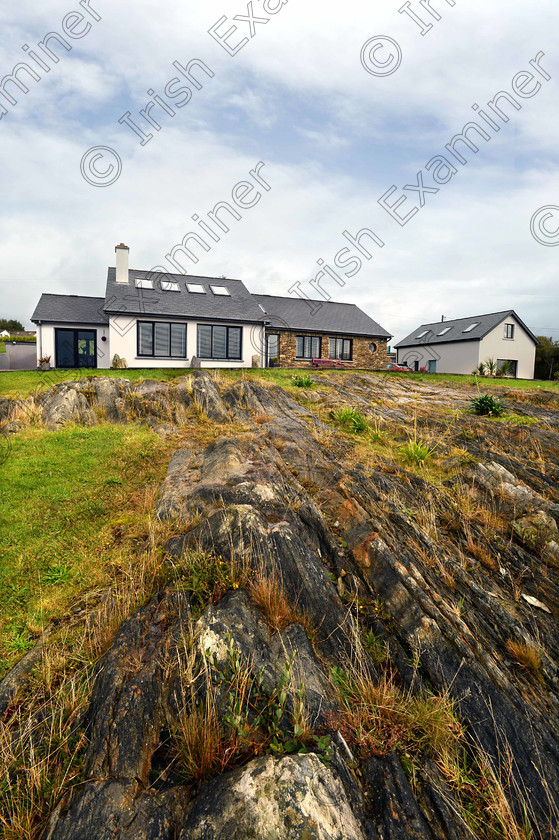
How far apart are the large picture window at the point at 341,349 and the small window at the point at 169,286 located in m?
12.3

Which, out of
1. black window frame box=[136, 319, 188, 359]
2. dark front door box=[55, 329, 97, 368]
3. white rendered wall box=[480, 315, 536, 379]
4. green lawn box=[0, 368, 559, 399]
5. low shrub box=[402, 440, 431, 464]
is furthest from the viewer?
white rendered wall box=[480, 315, 536, 379]

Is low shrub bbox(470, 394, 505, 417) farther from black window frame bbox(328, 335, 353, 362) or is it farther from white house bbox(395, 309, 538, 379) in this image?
white house bbox(395, 309, 538, 379)

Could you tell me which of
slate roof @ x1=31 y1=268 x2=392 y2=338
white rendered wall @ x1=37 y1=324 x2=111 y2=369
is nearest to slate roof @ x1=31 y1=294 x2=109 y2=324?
slate roof @ x1=31 y1=268 x2=392 y2=338

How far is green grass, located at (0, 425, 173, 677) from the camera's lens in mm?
4719

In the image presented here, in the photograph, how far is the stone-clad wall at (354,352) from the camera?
3145 centimetres

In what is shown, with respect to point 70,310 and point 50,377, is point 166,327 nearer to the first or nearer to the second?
point 70,310

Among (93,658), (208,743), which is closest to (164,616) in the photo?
(93,658)

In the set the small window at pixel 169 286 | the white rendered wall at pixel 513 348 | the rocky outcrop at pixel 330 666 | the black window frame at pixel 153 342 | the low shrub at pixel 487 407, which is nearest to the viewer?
the rocky outcrop at pixel 330 666

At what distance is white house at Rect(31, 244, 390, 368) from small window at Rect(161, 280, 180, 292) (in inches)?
2.6

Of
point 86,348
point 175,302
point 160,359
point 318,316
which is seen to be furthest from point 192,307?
point 318,316

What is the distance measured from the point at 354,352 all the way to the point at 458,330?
50.2 feet

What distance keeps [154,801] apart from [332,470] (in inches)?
223

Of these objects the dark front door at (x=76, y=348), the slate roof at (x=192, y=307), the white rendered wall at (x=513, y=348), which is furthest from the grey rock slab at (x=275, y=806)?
the white rendered wall at (x=513, y=348)

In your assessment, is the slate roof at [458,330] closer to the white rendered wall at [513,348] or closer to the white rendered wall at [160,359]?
the white rendered wall at [513,348]
